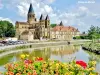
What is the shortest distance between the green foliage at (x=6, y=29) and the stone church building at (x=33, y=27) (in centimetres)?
230

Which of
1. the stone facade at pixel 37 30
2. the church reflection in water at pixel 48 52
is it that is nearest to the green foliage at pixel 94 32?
the stone facade at pixel 37 30

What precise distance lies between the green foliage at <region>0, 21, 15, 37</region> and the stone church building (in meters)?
2.30

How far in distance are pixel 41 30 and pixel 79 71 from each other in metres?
97.2

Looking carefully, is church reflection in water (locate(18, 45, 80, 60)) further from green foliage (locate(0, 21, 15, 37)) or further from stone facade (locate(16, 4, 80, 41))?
green foliage (locate(0, 21, 15, 37))

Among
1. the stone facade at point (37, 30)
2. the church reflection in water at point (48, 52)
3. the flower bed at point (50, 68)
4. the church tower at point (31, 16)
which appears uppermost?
the church tower at point (31, 16)

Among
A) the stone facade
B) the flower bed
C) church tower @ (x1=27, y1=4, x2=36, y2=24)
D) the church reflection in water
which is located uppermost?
church tower @ (x1=27, y1=4, x2=36, y2=24)

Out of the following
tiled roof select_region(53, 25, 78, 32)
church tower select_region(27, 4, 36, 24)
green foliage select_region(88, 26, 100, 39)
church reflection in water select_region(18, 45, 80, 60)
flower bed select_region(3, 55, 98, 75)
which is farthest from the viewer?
tiled roof select_region(53, 25, 78, 32)

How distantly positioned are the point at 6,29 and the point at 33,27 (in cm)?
1263

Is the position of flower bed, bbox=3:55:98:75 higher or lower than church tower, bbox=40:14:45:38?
lower

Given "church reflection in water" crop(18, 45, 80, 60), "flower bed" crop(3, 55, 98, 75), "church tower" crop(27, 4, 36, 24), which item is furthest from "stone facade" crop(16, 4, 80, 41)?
"flower bed" crop(3, 55, 98, 75)

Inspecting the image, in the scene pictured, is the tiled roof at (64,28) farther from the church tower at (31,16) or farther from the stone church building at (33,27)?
the church tower at (31,16)

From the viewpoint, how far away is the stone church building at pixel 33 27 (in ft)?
347

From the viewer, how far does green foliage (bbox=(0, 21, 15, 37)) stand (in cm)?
10252

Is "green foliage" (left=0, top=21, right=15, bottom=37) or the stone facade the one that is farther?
the stone facade
